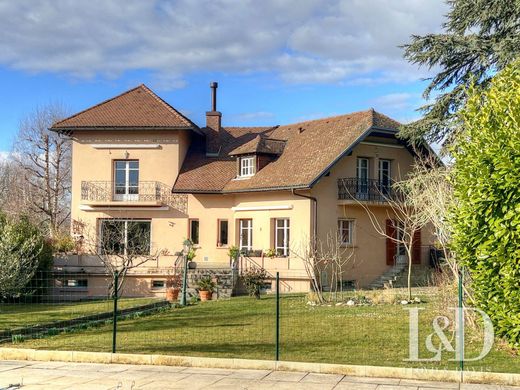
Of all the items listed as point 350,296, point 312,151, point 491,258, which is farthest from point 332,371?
point 312,151

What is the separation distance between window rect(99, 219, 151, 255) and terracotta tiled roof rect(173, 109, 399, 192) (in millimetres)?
2666

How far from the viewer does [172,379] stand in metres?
9.49

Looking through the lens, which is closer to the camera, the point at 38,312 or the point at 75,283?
the point at 38,312

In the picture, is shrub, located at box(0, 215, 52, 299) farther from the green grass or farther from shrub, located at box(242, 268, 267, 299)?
shrub, located at box(242, 268, 267, 299)

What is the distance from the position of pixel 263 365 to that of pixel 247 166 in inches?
832

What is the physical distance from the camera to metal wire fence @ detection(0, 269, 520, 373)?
11.5 m

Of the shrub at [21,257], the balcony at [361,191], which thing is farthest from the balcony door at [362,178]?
the shrub at [21,257]

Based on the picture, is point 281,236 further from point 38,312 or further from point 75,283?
point 38,312

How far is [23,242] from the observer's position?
79.3 feet

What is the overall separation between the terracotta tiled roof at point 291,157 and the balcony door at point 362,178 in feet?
5.45

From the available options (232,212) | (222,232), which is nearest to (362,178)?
(232,212)

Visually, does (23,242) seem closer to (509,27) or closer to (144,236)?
(144,236)

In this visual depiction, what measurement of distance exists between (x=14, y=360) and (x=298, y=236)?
56.8ft

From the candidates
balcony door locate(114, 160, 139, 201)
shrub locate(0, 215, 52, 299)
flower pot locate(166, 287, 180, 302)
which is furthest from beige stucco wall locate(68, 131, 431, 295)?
flower pot locate(166, 287, 180, 302)
